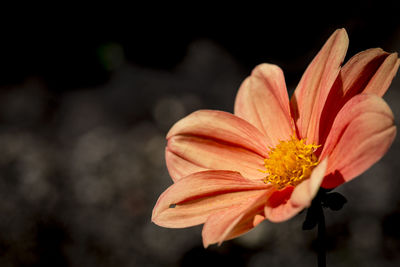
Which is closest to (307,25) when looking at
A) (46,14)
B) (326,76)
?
(46,14)

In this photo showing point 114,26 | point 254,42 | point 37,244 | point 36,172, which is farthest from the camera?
point 114,26

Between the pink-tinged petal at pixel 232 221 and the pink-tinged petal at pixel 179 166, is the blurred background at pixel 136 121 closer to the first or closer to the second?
the pink-tinged petal at pixel 179 166

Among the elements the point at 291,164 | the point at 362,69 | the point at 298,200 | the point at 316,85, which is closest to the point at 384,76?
the point at 362,69

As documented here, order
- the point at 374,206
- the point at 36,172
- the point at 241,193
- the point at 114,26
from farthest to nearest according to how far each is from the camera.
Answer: the point at 114,26 → the point at 36,172 → the point at 374,206 → the point at 241,193

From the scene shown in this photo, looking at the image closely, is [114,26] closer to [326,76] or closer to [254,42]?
[254,42]

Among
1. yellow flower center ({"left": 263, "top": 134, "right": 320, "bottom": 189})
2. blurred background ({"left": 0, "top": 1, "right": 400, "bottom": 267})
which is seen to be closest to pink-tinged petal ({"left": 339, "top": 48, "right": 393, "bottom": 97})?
yellow flower center ({"left": 263, "top": 134, "right": 320, "bottom": 189})

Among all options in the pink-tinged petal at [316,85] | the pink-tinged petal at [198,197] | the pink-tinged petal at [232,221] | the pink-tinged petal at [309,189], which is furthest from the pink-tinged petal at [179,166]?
the pink-tinged petal at [309,189]

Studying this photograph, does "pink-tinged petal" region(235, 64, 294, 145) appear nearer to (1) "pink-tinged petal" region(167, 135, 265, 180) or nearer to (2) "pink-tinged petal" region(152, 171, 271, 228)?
(1) "pink-tinged petal" region(167, 135, 265, 180)
